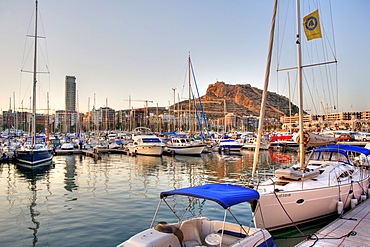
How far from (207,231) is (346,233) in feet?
17.1

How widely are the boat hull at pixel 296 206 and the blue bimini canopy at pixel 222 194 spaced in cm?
168

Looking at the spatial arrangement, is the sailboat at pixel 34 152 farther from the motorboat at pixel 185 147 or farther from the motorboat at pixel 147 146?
the motorboat at pixel 185 147

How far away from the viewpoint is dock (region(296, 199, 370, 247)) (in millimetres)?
8859

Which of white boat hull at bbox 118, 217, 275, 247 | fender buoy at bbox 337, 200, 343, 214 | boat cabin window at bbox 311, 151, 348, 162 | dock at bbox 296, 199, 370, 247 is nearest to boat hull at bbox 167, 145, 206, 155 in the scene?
boat cabin window at bbox 311, 151, 348, 162

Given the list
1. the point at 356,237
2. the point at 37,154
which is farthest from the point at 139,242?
the point at 37,154

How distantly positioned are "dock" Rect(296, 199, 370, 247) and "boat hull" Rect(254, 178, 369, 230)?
87 centimetres

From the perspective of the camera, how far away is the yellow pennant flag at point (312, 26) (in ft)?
48.6

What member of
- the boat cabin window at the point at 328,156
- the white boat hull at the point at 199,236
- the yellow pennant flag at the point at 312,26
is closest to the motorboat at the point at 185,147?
the boat cabin window at the point at 328,156

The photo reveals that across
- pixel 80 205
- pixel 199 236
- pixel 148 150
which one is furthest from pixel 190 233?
pixel 148 150

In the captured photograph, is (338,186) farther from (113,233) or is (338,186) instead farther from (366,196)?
(113,233)

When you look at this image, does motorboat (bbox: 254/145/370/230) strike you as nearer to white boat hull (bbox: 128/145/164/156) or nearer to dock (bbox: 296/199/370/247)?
dock (bbox: 296/199/370/247)

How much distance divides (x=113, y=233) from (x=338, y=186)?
33.9ft

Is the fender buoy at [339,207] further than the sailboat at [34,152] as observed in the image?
No

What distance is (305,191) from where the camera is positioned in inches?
441
